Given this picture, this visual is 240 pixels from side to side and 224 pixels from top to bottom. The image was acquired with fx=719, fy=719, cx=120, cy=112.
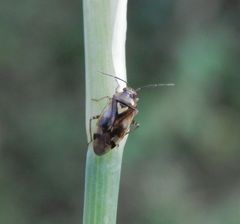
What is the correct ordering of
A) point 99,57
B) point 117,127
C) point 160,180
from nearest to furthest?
point 99,57, point 117,127, point 160,180

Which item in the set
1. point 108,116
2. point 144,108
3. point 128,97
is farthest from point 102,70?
point 144,108

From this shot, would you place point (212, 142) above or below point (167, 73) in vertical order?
below

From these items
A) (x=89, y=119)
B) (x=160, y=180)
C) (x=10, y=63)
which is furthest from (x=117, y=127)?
(x=10, y=63)

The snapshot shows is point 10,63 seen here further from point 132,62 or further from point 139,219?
point 139,219

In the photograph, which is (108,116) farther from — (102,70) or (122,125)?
(102,70)

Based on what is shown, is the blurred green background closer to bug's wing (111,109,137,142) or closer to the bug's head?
the bug's head

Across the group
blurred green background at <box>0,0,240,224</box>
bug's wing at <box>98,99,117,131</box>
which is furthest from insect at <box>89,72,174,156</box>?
blurred green background at <box>0,0,240,224</box>
